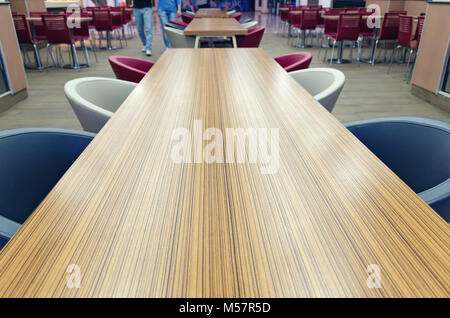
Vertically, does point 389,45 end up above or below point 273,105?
below

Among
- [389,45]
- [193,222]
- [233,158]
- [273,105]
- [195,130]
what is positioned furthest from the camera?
[389,45]

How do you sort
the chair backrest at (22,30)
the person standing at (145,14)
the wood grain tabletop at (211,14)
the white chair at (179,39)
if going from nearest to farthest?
the white chair at (179,39) < the chair backrest at (22,30) < the wood grain tabletop at (211,14) < the person standing at (145,14)

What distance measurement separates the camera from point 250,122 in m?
1.05

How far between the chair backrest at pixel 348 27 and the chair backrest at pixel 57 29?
4.31 metres

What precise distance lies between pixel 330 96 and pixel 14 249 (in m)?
1.38

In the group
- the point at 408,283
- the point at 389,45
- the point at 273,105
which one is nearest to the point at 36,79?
the point at 273,105

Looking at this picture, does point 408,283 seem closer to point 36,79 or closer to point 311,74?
point 311,74

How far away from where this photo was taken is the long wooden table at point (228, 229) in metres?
0.48

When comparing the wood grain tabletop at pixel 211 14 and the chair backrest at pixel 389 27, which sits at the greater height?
the wood grain tabletop at pixel 211 14

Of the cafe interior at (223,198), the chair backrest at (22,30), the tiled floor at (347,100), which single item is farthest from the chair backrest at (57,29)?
the cafe interior at (223,198)

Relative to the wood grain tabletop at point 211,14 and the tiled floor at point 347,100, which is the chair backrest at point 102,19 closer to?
the tiled floor at point 347,100

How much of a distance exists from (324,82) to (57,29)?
4837 millimetres

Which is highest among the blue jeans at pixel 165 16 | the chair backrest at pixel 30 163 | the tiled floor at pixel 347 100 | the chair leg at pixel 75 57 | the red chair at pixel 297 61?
the blue jeans at pixel 165 16

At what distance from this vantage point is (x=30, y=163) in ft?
3.57
